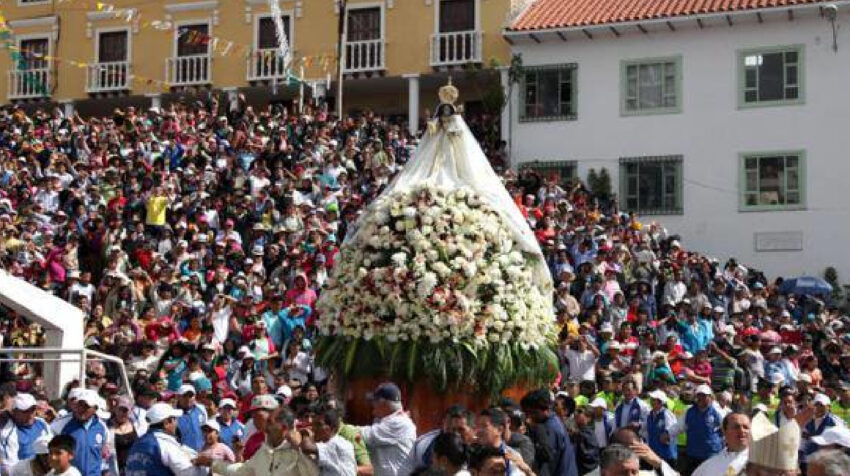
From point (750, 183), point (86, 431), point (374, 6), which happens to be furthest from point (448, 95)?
point (374, 6)

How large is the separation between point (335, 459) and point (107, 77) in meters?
32.4

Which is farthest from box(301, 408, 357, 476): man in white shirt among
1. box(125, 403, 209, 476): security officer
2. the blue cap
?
box(125, 403, 209, 476): security officer

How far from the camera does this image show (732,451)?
8.23m

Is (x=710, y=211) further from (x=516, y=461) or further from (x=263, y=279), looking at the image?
(x=516, y=461)

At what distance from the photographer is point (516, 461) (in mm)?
7754

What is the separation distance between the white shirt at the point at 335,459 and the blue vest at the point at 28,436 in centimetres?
381

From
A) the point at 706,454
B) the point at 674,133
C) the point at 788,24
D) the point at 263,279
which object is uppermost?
the point at 788,24

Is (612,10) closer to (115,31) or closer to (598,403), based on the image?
(115,31)

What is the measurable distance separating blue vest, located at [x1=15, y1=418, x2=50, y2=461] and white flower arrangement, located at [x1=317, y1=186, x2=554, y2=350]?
10.3 ft

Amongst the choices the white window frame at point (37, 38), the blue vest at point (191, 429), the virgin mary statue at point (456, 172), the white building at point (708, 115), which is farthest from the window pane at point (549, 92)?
the virgin mary statue at point (456, 172)

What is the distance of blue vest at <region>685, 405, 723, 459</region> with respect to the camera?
582 inches

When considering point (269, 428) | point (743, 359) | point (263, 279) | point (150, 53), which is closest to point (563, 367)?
point (743, 359)

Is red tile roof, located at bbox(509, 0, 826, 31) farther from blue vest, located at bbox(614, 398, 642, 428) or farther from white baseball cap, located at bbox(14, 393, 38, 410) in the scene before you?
white baseball cap, located at bbox(14, 393, 38, 410)

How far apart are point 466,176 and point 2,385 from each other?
478 cm
